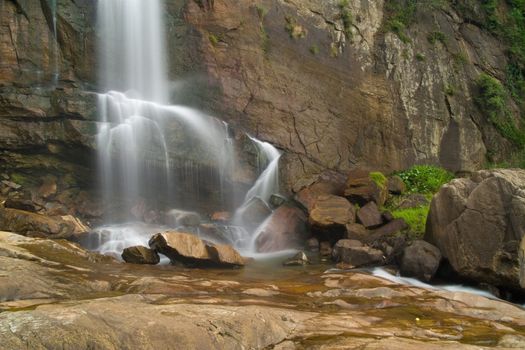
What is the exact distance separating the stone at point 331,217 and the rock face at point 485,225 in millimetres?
3050

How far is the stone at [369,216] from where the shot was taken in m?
14.2

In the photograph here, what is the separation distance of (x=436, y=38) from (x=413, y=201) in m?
9.41

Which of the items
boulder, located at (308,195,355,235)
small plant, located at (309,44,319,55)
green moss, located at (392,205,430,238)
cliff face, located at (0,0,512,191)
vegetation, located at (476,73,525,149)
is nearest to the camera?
green moss, located at (392,205,430,238)

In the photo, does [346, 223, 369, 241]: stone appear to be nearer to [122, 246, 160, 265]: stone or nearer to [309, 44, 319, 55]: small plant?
[122, 246, 160, 265]: stone

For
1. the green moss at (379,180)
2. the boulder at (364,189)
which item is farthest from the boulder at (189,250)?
the green moss at (379,180)

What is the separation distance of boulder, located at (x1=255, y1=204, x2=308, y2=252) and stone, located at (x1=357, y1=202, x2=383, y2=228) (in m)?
1.61

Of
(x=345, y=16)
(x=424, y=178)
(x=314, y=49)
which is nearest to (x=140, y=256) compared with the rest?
(x=314, y=49)

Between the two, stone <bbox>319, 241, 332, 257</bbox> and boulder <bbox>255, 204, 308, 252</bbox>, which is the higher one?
boulder <bbox>255, 204, 308, 252</bbox>

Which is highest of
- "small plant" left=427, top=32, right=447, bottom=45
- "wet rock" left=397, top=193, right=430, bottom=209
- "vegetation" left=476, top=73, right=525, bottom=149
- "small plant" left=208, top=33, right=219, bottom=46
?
"small plant" left=427, top=32, right=447, bottom=45

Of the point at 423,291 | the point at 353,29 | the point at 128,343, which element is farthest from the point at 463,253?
the point at 353,29

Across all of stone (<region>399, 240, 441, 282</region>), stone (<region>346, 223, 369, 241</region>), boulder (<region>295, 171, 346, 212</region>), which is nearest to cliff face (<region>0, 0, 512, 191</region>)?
boulder (<region>295, 171, 346, 212</region>)

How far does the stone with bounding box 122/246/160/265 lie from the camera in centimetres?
1071

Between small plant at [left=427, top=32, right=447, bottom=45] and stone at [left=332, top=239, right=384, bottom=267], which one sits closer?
stone at [left=332, top=239, right=384, bottom=267]

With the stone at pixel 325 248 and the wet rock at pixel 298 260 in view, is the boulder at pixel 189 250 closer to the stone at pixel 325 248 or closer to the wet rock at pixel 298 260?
the wet rock at pixel 298 260
